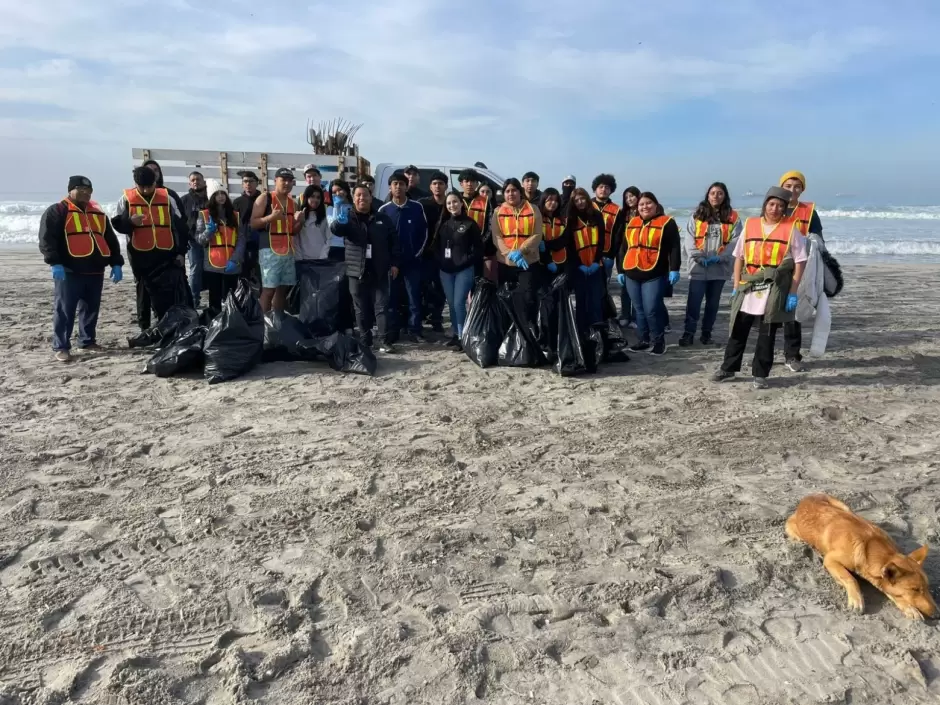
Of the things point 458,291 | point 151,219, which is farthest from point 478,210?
point 151,219

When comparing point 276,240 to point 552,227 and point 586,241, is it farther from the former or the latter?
point 586,241

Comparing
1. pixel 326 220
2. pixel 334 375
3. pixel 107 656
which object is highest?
pixel 326 220

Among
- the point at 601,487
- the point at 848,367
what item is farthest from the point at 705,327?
the point at 601,487

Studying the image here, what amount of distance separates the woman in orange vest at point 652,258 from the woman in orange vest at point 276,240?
3.21 metres

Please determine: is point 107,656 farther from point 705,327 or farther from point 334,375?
point 705,327

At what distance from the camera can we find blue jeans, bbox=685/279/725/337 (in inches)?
257

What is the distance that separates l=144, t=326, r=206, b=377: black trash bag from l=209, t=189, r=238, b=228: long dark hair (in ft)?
4.90

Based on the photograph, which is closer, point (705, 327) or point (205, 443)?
point (205, 443)

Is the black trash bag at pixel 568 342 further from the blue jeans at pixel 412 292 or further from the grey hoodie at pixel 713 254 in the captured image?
the blue jeans at pixel 412 292

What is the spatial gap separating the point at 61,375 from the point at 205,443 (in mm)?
2137

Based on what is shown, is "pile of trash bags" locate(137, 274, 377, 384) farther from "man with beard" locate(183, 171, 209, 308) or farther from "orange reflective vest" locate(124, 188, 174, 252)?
"man with beard" locate(183, 171, 209, 308)

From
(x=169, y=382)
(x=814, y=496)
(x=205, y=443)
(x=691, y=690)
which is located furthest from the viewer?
(x=169, y=382)

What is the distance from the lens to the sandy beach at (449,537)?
7.19ft

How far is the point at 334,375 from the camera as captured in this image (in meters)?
5.42
